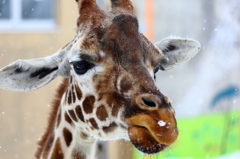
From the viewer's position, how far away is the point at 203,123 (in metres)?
8.71

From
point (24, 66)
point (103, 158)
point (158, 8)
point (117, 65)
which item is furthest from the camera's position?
point (158, 8)

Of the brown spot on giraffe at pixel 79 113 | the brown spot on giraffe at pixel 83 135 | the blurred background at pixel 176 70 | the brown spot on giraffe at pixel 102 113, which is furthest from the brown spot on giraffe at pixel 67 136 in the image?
the blurred background at pixel 176 70

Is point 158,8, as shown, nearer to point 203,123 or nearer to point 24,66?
point 203,123

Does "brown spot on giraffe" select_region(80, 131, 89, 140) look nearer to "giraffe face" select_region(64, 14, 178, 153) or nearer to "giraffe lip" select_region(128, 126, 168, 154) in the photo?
"giraffe face" select_region(64, 14, 178, 153)

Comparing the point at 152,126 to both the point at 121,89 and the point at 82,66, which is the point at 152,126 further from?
the point at 82,66

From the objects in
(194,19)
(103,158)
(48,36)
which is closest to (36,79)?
(103,158)

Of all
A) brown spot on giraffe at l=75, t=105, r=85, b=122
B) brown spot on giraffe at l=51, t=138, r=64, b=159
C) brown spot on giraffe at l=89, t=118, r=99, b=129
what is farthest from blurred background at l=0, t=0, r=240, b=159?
brown spot on giraffe at l=89, t=118, r=99, b=129

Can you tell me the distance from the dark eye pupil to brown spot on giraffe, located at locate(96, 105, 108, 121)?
0.27m

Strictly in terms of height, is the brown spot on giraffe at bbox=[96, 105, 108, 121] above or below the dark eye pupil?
below

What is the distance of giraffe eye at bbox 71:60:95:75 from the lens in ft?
8.52

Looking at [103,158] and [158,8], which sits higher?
[158,8]

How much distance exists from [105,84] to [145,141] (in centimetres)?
49

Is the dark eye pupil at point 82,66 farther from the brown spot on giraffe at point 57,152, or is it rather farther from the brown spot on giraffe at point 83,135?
the brown spot on giraffe at point 57,152

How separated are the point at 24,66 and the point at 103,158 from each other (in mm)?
2063
